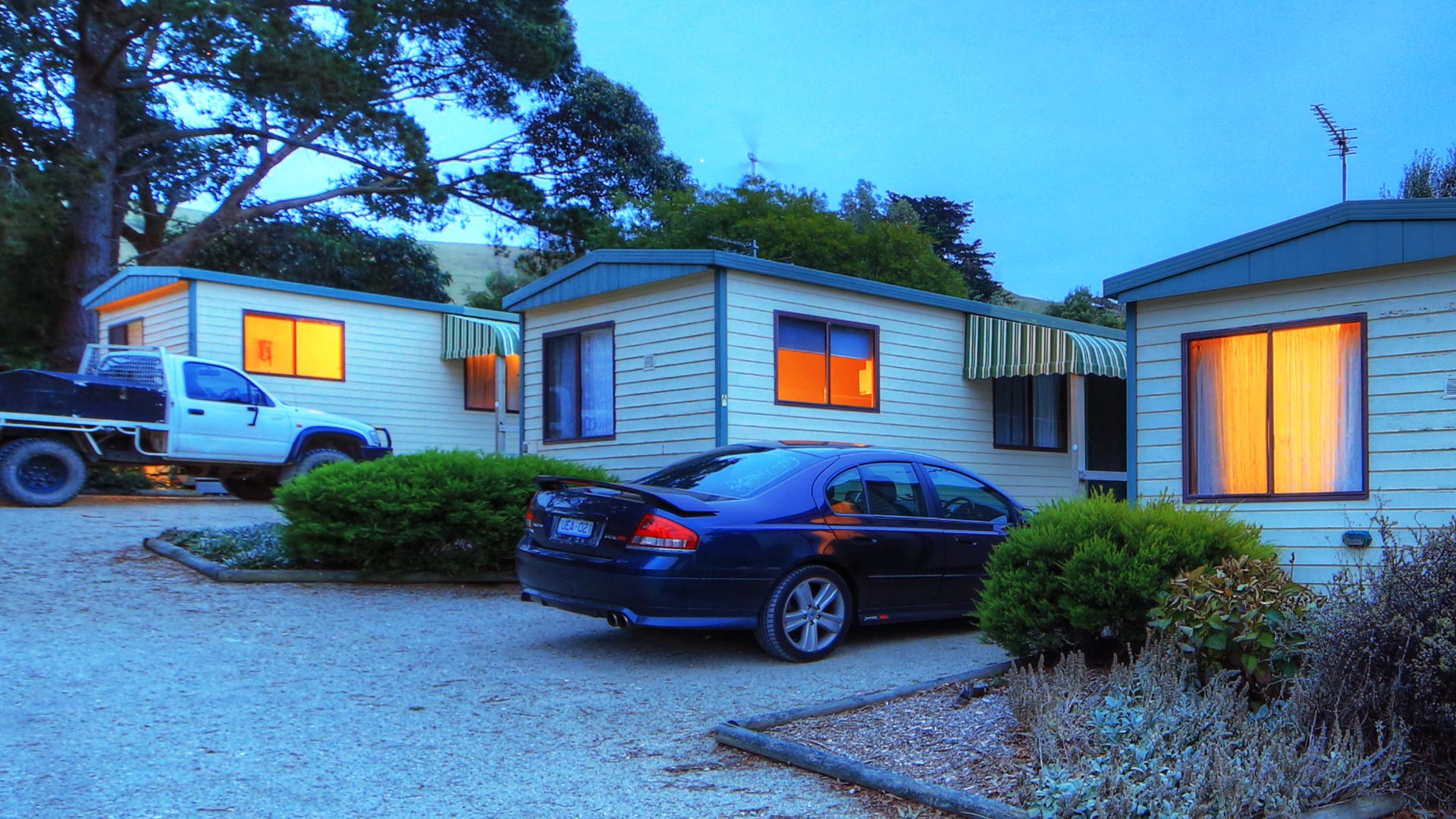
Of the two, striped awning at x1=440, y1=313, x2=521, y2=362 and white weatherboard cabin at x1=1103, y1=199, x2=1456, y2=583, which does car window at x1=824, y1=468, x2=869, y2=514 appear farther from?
striped awning at x1=440, y1=313, x2=521, y2=362

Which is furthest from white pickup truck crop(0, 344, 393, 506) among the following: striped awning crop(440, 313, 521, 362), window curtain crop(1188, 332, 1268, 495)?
window curtain crop(1188, 332, 1268, 495)

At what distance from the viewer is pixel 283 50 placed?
22281 mm

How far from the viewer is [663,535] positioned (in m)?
7.11

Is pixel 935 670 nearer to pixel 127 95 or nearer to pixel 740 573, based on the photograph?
pixel 740 573

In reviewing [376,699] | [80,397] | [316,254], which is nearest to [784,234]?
[316,254]

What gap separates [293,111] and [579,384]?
1377cm

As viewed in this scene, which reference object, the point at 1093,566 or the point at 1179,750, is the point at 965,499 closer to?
the point at 1093,566

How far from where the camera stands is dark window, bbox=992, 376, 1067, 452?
1593 centimetres

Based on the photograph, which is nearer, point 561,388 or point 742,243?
point 561,388

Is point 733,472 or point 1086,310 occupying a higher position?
point 1086,310

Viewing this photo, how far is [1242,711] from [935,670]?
2317 mm

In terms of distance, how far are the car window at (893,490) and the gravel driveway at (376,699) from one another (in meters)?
0.93

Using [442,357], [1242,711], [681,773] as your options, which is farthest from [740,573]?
[442,357]

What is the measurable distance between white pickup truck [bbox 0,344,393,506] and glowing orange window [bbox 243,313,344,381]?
2032 millimetres
